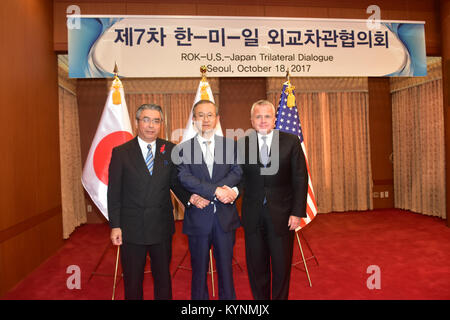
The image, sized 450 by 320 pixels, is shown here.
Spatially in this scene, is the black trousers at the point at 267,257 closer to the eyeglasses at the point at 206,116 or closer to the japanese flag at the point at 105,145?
the eyeglasses at the point at 206,116

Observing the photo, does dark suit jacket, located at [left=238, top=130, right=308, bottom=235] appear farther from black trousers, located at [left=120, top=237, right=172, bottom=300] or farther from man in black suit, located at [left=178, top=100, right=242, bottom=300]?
black trousers, located at [left=120, top=237, right=172, bottom=300]

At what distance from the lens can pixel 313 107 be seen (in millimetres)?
6875

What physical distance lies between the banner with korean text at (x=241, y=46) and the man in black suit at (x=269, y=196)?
202 centimetres

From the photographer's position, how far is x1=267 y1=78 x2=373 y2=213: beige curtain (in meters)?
6.84

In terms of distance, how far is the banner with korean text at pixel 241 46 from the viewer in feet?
13.1

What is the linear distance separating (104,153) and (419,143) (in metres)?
6.24

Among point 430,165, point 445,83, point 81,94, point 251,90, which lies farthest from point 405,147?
point 81,94

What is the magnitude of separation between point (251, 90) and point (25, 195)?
4.69 m

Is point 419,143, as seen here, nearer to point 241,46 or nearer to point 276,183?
point 241,46

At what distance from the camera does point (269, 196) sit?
2.28 meters

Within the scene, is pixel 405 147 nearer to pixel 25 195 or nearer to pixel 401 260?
pixel 401 260

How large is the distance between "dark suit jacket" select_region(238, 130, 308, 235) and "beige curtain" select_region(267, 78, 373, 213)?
4692 mm

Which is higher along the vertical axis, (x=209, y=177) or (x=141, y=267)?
(x=209, y=177)

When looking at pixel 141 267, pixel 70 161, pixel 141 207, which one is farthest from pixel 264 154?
pixel 70 161
